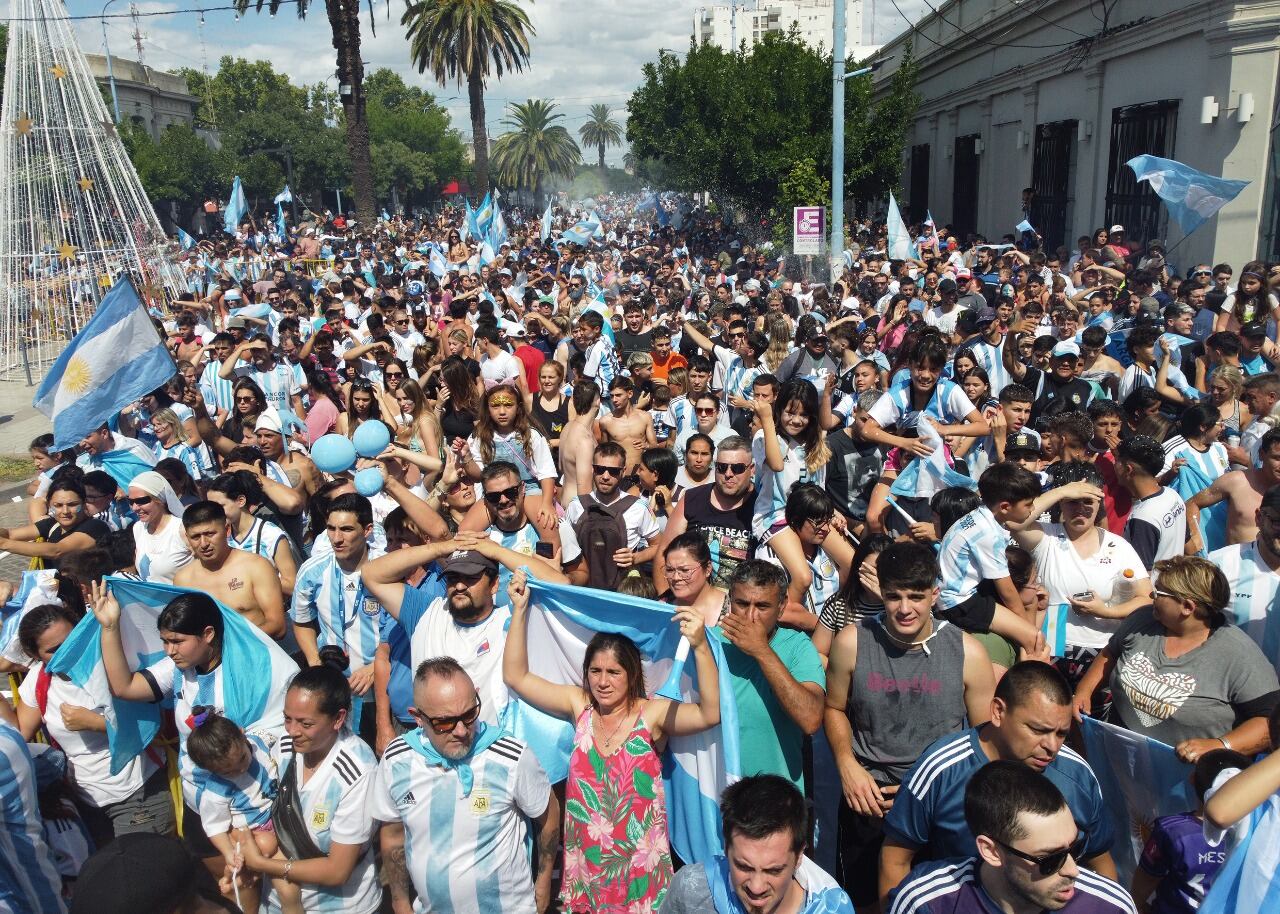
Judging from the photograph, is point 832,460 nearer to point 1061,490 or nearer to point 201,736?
point 1061,490

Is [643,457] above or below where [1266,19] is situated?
below

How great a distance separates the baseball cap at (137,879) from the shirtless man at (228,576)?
2.57 metres

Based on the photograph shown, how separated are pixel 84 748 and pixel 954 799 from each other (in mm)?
3656

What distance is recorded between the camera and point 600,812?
350 cm

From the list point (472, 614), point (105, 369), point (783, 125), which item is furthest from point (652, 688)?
point (783, 125)

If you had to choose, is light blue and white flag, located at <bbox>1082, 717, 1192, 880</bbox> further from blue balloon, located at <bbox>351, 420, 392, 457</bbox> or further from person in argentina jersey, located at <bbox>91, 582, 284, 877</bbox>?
blue balloon, located at <bbox>351, 420, 392, 457</bbox>

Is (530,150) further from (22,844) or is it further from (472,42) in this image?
(22,844)

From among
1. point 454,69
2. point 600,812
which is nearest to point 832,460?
point 600,812

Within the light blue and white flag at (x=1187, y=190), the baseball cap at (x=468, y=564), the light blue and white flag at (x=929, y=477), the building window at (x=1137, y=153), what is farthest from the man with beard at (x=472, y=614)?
the building window at (x=1137, y=153)

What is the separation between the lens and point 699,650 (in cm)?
346

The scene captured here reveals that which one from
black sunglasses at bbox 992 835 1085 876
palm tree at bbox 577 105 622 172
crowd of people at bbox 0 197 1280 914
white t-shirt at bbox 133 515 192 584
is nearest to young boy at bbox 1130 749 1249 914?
crowd of people at bbox 0 197 1280 914

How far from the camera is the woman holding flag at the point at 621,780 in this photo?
3.48m

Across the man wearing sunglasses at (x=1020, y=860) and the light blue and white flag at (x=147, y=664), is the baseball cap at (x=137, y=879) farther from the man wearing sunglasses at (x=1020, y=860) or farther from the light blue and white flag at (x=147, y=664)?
the man wearing sunglasses at (x=1020, y=860)

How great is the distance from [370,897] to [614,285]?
A: 16147 millimetres
